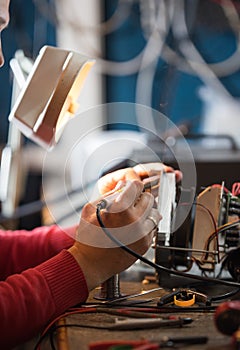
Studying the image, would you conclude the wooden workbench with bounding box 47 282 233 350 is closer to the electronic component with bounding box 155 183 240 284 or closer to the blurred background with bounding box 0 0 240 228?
the electronic component with bounding box 155 183 240 284

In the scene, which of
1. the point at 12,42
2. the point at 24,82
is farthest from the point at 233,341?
the point at 12,42

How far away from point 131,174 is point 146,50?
1745 millimetres

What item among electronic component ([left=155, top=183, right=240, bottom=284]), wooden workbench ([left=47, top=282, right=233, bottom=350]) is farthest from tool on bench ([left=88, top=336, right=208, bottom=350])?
electronic component ([left=155, top=183, right=240, bottom=284])

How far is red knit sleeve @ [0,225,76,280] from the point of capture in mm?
1165

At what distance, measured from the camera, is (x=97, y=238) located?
0.91 m

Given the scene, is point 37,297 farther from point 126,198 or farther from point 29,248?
point 29,248

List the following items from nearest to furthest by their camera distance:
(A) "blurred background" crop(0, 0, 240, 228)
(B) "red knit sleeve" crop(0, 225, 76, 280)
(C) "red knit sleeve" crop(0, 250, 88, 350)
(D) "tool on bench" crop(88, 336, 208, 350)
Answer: (D) "tool on bench" crop(88, 336, 208, 350), (C) "red knit sleeve" crop(0, 250, 88, 350), (B) "red knit sleeve" crop(0, 225, 76, 280), (A) "blurred background" crop(0, 0, 240, 228)

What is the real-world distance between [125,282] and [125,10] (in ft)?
6.24

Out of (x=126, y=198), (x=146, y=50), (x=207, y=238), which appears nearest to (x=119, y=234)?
(x=126, y=198)

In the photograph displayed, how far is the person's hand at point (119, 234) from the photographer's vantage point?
90 centimetres

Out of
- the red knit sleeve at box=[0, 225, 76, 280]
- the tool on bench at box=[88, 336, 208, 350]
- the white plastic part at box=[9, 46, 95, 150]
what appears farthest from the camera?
the red knit sleeve at box=[0, 225, 76, 280]

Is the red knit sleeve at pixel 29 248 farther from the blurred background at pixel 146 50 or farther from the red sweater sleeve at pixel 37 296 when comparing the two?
the blurred background at pixel 146 50

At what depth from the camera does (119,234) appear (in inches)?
35.5

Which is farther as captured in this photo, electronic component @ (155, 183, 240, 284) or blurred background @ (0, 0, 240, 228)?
blurred background @ (0, 0, 240, 228)
